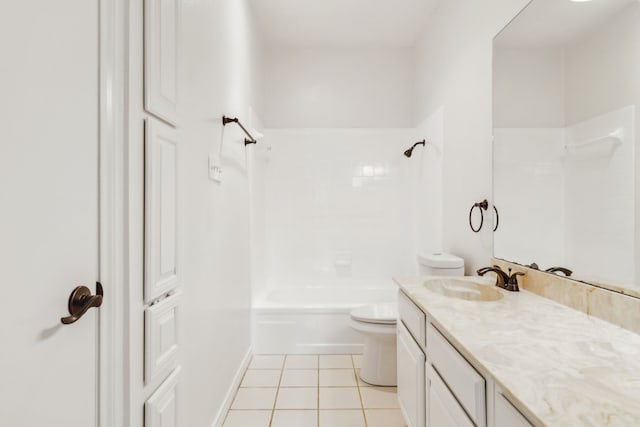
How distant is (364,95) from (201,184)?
8.24 ft

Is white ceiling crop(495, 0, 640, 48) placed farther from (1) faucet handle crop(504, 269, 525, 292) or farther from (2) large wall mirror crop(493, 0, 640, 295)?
(1) faucet handle crop(504, 269, 525, 292)

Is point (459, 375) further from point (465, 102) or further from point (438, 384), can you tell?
point (465, 102)

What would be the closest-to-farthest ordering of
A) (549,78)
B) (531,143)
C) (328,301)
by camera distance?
(549,78) → (531,143) → (328,301)

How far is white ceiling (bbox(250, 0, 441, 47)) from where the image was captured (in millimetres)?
2738

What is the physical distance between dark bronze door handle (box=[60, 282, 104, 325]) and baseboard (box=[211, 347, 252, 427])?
1267mm

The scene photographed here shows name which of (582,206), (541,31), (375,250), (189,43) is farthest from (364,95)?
(582,206)

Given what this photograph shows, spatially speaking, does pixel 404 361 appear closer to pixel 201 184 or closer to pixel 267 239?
pixel 201 184

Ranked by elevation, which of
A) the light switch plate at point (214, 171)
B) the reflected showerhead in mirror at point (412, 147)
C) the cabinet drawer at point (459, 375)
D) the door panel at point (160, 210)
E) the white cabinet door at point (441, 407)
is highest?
the reflected showerhead in mirror at point (412, 147)

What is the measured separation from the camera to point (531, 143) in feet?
4.91

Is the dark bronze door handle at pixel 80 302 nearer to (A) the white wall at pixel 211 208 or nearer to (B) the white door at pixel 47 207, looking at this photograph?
(B) the white door at pixel 47 207

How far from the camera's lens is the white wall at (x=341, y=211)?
3.53 meters

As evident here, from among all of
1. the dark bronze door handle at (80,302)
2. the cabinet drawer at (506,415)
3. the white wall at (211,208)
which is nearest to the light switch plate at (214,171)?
the white wall at (211,208)

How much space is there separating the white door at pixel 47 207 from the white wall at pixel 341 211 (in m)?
2.73

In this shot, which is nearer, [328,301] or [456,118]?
[456,118]
